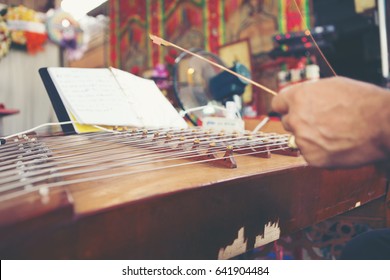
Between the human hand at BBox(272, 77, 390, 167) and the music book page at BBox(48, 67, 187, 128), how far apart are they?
3.25 ft

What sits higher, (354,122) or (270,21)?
(270,21)

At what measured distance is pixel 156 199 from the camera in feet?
1.88

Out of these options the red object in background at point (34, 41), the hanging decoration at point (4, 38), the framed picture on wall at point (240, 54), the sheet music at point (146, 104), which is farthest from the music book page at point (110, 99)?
the red object in background at point (34, 41)

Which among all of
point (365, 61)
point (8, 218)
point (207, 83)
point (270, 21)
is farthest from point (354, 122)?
point (270, 21)

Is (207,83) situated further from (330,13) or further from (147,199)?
(330,13)

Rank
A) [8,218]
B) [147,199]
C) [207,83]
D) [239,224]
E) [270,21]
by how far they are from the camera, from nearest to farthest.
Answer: [8,218] → [147,199] → [239,224] → [207,83] → [270,21]

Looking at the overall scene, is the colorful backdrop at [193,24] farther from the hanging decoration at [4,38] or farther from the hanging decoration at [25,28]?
the hanging decoration at [4,38]

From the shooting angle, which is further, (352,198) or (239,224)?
(352,198)

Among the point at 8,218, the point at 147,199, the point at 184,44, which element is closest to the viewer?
the point at 8,218

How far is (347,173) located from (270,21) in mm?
4636

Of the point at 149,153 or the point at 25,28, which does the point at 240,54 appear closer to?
the point at 25,28

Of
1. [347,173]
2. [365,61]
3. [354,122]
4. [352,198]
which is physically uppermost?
[365,61]

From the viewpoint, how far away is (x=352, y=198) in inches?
43.6

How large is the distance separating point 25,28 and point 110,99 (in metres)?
4.60
